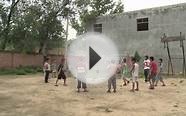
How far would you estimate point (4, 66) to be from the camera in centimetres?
3444

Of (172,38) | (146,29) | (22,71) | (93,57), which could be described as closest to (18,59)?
(22,71)

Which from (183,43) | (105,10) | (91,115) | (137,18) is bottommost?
(91,115)

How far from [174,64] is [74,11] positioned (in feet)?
59.6

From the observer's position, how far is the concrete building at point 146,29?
28.2 m

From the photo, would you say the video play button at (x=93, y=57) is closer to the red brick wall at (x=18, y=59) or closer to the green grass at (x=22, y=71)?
the green grass at (x=22, y=71)

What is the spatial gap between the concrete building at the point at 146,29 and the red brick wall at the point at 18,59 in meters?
8.76

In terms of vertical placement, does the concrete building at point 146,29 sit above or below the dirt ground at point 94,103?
above

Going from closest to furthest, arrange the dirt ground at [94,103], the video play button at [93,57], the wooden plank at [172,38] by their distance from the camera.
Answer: the dirt ground at [94,103] < the wooden plank at [172,38] < the video play button at [93,57]

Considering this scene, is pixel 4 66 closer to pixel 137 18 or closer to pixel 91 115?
pixel 137 18

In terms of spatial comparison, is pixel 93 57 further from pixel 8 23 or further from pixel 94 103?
pixel 94 103

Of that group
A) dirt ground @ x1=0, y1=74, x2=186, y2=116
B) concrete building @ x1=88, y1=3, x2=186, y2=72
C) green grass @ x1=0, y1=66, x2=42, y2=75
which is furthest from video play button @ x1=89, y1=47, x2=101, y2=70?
dirt ground @ x1=0, y1=74, x2=186, y2=116

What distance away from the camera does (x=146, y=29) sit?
30406mm

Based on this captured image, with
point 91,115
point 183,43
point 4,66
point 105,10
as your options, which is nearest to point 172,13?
point 183,43

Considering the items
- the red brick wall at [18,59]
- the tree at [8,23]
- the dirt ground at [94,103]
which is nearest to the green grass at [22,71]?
the red brick wall at [18,59]
